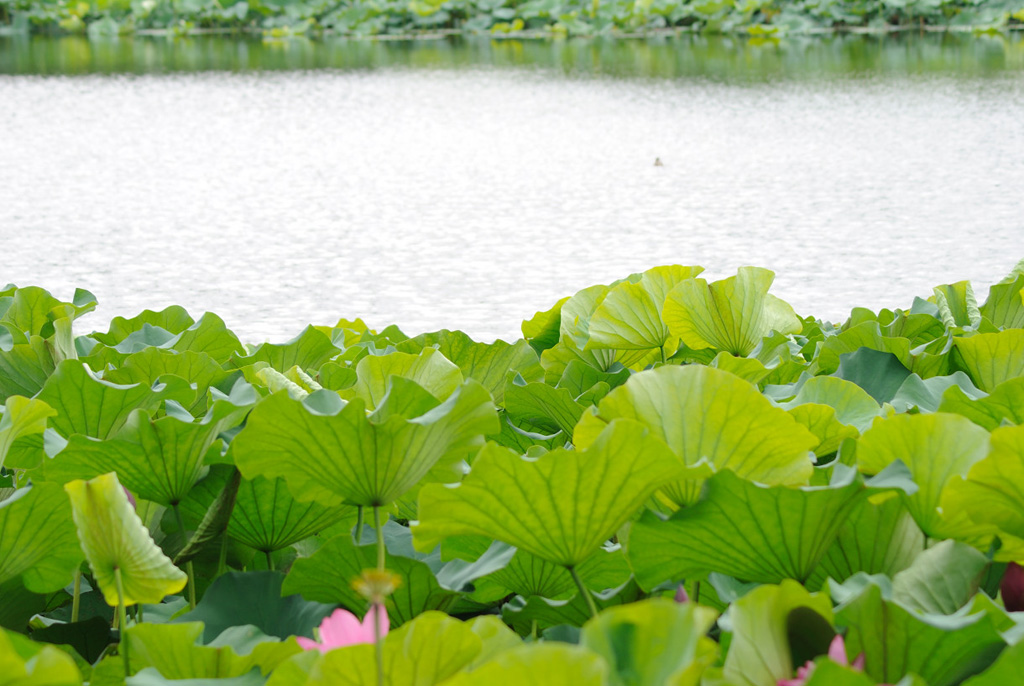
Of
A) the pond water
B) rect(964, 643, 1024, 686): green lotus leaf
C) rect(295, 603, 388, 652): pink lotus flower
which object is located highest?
rect(964, 643, 1024, 686): green lotus leaf

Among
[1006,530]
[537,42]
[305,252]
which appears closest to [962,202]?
[305,252]

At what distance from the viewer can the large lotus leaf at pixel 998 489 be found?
413 millimetres

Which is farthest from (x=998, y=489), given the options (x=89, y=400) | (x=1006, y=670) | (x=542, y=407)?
(x=89, y=400)

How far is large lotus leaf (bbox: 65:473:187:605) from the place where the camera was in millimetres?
408

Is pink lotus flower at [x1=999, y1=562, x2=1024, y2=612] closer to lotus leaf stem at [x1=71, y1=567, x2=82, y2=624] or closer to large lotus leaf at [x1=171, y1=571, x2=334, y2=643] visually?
large lotus leaf at [x1=171, y1=571, x2=334, y2=643]

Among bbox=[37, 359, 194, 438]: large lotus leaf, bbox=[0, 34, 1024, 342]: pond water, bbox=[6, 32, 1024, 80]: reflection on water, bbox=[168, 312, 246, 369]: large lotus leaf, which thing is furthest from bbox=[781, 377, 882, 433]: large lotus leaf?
bbox=[6, 32, 1024, 80]: reflection on water

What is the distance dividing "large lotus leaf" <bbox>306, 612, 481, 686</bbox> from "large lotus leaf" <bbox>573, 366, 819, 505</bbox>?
0.45 feet

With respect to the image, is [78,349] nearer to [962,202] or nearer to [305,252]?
[305,252]

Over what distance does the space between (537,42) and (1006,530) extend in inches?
456

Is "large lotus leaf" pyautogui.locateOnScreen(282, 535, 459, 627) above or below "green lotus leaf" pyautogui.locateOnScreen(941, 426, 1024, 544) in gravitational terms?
below

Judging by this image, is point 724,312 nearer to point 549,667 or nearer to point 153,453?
point 153,453

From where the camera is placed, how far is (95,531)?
41 centimetres

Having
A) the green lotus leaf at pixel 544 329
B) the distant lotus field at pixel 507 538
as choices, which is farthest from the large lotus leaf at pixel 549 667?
the green lotus leaf at pixel 544 329

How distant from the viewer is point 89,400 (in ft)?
1.93
